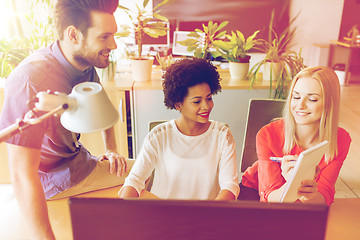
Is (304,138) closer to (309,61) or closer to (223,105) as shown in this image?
(223,105)

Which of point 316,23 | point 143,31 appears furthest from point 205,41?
point 316,23

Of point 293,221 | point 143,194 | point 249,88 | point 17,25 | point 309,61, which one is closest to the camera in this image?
point 293,221

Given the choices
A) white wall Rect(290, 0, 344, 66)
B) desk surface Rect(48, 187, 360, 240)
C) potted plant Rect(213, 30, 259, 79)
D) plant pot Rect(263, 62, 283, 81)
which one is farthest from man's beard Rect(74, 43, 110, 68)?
white wall Rect(290, 0, 344, 66)

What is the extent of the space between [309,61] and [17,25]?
5.59 metres

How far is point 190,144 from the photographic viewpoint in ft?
4.54

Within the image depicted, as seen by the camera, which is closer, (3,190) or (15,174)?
(15,174)

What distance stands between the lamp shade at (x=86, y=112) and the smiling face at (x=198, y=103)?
779mm

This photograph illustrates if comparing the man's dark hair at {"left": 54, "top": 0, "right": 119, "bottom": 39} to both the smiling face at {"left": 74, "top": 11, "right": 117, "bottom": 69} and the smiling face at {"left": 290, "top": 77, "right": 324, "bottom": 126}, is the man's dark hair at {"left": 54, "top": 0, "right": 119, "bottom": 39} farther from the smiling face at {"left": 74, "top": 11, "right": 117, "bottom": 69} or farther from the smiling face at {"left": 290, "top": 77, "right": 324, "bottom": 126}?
the smiling face at {"left": 290, "top": 77, "right": 324, "bottom": 126}

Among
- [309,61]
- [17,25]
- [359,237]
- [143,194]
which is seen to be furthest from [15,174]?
[309,61]

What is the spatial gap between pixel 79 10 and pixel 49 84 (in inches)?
11.6

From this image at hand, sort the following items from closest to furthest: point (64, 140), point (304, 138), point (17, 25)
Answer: point (64, 140) → point (304, 138) → point (17, 25)

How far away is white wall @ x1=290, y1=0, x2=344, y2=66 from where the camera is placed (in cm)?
638

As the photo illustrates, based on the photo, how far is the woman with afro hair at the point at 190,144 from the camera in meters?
1.34

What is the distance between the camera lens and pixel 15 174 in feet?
3.35
